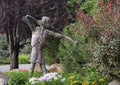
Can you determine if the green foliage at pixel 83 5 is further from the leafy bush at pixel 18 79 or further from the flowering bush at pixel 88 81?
the flowering bush at pixel 88 81

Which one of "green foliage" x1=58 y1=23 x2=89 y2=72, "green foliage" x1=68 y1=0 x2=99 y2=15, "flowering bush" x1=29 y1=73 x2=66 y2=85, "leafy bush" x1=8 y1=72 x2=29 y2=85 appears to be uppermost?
"green foliage" x1=68 y1=0 x2=99 y2=15

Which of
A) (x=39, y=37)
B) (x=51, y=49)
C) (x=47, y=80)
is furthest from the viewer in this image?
(x=51, y=49)

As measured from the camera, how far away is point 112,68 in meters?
9.21

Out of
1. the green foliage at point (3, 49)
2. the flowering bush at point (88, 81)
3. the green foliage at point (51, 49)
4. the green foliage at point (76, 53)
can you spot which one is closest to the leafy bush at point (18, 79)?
the flowering bush at point (88, 81)

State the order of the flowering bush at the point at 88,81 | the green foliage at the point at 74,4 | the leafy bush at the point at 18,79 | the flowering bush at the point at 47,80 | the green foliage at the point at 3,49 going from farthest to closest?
the green foliage at the point at 3,49 → the green foliage at the point at 74,4 → the leafy bush at the point at 18,79 → the flowering bush at the point at 88,81 → the flowering bush at the point at 47,80

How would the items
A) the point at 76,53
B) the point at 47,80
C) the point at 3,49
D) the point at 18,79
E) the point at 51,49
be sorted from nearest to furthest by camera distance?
the point at 47,80 → the point at 18,79 → the point at 76,53 → the point at 51,49 → the point at 3,49

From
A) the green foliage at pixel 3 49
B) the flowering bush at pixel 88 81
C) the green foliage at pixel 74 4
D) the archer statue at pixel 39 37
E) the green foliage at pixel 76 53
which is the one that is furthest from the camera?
the green foliage at pixel 3 49

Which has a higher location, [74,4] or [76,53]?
[74,4]

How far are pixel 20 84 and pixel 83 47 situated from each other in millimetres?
2514

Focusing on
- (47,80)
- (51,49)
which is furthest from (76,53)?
(51,49)

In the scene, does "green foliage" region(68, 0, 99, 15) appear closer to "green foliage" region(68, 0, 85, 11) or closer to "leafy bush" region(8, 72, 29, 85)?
"green foliage" region(68, 0, 85, 11)

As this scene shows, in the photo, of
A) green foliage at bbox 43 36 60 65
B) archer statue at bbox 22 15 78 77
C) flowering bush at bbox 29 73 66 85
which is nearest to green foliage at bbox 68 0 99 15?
green foliage at bbox 43 36 60 65

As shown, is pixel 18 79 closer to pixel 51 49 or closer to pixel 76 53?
pixel 76 53

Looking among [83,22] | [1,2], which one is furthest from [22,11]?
[83,22]
